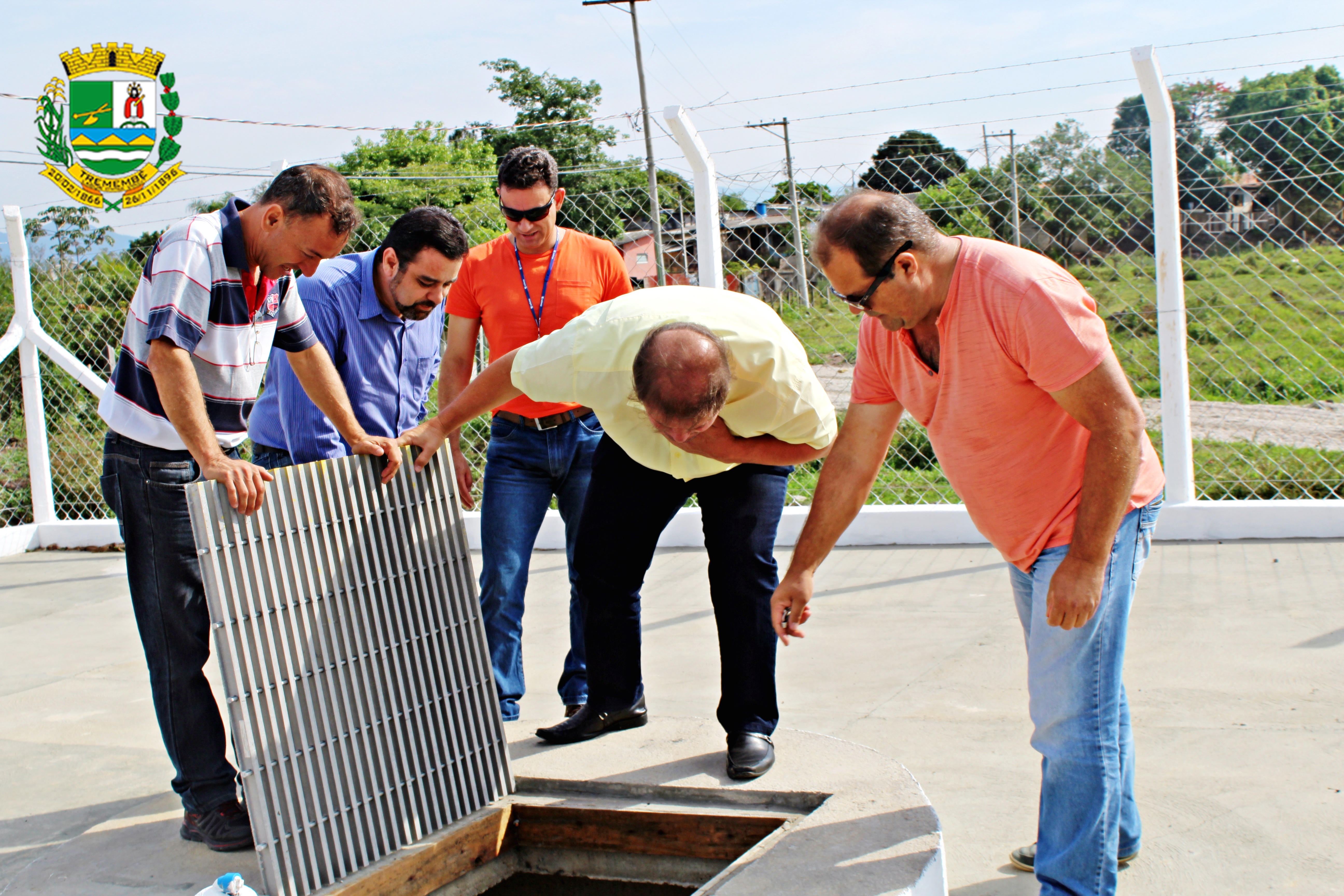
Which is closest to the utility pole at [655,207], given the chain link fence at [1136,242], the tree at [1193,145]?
the chain link fence at [1136,242]

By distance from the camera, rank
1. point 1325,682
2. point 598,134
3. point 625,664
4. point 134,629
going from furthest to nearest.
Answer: point 598,134, point 134,629, point 1325,682, point 625,664

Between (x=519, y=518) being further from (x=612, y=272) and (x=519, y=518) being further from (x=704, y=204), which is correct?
(x=704, y=204)

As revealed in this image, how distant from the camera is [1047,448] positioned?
2.17 metres

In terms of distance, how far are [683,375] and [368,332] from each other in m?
1.49

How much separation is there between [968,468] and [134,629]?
4512 millimetres

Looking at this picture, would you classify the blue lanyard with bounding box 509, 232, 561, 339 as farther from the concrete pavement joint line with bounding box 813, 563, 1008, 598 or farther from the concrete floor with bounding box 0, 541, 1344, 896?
the concrete pavement joint line with bounding box 813, 563, 1008, 598

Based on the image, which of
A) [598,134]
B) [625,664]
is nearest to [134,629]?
[625,664]

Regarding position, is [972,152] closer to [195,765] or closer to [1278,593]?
[1278,593]

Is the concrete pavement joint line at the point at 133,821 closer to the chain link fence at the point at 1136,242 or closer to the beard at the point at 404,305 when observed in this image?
the beard at the point at 404,305

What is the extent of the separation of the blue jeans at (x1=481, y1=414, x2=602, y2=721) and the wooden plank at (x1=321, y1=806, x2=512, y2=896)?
622mm

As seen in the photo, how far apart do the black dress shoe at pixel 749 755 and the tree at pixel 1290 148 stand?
4.12 meters

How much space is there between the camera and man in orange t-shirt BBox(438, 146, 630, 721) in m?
3.37

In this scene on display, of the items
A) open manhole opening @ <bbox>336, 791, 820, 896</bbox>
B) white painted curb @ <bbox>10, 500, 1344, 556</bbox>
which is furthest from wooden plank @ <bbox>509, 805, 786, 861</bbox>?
white painted curb @ <bbox>10, 500, 1344, 556</bbox>

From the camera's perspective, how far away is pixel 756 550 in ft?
9.05
